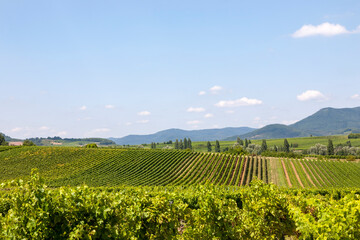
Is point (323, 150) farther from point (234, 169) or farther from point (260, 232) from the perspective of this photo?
point (260, 232)

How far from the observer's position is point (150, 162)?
7244 centimetres

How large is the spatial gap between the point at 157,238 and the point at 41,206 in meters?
4.64

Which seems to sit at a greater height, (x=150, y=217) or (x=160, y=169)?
(x=150, y=217)

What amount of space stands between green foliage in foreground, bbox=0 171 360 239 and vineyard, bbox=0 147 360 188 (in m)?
41.3

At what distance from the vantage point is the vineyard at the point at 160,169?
193 feet

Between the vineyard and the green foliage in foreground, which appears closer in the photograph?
the green foliage in foreground

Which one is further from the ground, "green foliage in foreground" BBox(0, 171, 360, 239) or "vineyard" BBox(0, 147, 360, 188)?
"green foliage in foreground" BBox(0, 171, 360, 239)

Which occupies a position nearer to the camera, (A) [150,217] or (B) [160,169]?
(A) [150,217]

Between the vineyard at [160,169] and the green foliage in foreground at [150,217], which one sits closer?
the green foliage in foreground at [150,217]

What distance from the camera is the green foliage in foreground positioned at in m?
8.96

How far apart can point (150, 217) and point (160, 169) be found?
58.0 metres

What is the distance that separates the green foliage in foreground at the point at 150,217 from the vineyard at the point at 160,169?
135 ft

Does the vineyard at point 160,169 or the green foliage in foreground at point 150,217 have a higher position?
the green foliage in foreground at point 150,217

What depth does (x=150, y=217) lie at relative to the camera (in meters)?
10.7
